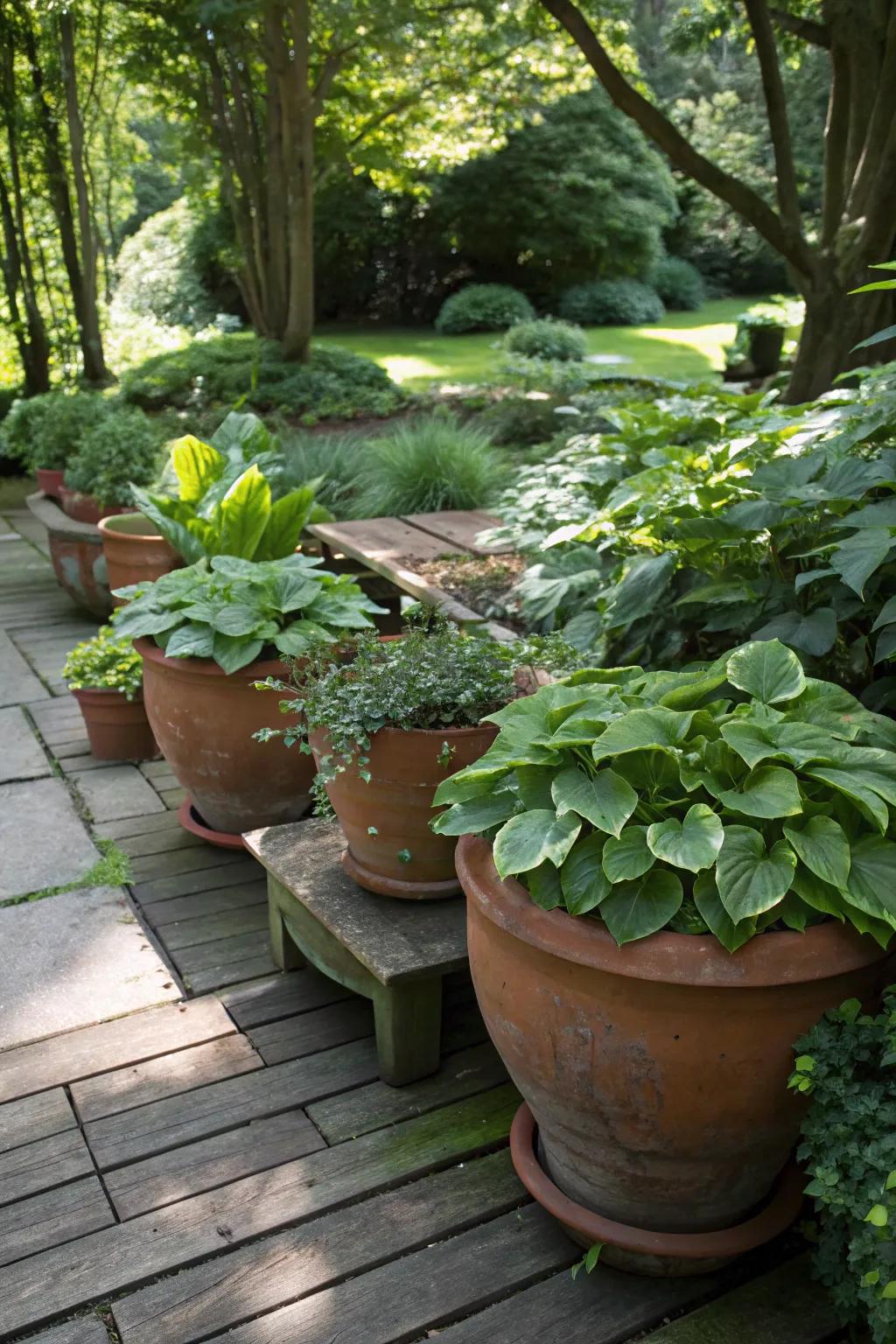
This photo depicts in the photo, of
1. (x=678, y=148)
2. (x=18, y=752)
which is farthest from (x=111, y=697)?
(x=678, y=148)

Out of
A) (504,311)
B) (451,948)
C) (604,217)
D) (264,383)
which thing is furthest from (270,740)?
(604,217)

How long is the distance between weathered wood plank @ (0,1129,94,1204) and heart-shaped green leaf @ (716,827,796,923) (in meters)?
1.30

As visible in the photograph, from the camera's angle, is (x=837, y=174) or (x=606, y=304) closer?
(x=837, y=174)

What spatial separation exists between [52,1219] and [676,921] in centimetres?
120

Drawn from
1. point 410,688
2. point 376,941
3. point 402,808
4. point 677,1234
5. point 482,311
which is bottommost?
point 677,1234

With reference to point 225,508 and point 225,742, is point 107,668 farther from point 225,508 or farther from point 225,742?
point 225,742

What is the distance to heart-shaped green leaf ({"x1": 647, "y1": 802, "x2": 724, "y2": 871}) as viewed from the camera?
1544 mm

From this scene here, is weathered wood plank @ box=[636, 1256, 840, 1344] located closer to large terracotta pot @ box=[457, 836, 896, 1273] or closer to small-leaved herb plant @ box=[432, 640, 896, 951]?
large terracotta pot @ box=[457, 836, 896, 1273]

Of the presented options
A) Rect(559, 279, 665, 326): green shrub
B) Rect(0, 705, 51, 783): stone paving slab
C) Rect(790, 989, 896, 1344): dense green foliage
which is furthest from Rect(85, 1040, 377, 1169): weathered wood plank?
Rect(559, 279, 665, 326): green shrub

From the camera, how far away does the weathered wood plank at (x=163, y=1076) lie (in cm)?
225

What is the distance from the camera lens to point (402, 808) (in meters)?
2.34

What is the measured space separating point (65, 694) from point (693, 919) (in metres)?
3.50

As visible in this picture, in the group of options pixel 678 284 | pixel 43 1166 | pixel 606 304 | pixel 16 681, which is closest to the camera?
pixel 43 1166

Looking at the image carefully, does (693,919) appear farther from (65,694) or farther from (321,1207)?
(65,694)
